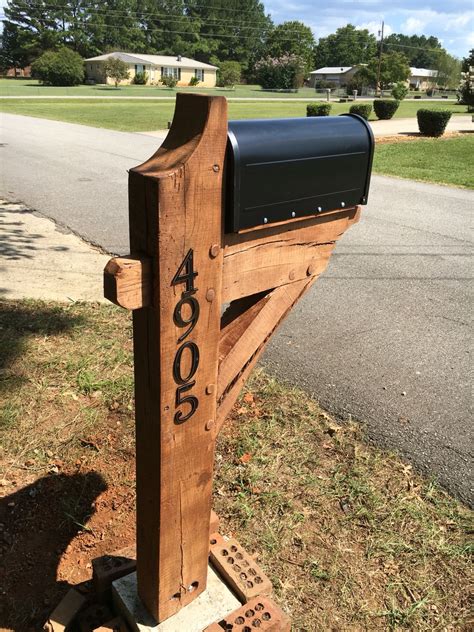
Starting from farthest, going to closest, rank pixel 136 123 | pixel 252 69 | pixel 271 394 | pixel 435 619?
pixel 252 69 < pixel 136 123 < pixel 271 394 < pixel 435 619

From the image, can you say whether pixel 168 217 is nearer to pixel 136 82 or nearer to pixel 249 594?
pixel 249 594

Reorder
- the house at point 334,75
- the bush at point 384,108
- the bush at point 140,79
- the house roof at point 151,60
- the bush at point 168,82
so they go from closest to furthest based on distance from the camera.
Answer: the bush at point 384,108 → the bush at point 168,82 → the bush at point 140,79 → the house roof at point 151,60 → the house at point 334,75

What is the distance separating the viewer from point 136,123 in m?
21.0

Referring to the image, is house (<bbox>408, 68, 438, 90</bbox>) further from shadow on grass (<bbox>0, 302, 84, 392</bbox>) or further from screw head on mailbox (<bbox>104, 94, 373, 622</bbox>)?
screw head on mailbox (<bbox>104, 94, 373, 622</bbox>)

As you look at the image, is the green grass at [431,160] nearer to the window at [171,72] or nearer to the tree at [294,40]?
the window at [171,72]

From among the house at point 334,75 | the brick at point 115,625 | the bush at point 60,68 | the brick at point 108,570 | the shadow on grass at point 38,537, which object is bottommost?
the shadow on grass at point 38,537

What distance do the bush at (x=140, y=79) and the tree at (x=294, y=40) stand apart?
92.1ft

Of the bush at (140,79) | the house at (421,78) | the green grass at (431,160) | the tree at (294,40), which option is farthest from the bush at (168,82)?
the house at (421,78)

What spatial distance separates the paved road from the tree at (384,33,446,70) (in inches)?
4679

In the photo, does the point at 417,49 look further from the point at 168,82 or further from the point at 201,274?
the point at 201,274

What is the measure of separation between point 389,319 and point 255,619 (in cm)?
332

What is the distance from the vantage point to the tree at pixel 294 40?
86312mm

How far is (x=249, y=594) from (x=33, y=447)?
1.48 meters

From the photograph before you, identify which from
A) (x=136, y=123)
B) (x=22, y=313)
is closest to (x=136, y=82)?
(x=136, y=123)
